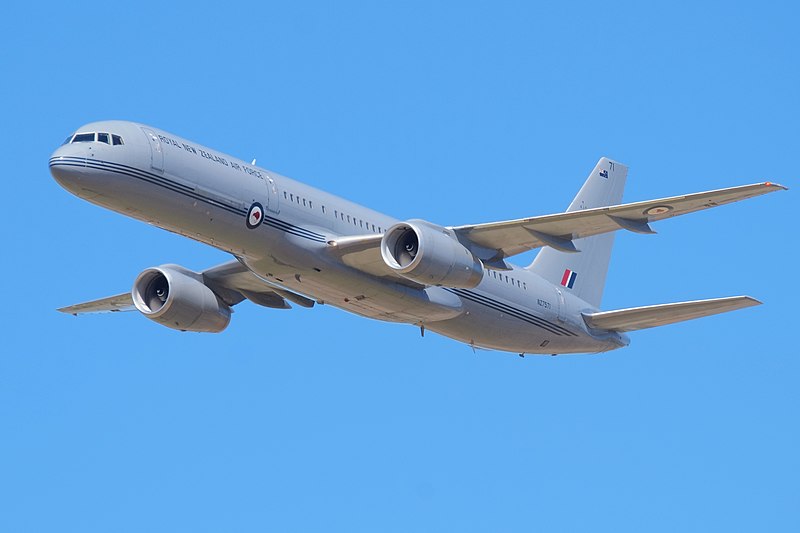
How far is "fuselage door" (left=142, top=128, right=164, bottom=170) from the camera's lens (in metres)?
44.2

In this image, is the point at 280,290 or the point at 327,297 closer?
the point at 327,297

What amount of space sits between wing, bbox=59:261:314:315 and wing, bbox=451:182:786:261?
8407 mm

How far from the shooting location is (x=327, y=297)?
161 feet

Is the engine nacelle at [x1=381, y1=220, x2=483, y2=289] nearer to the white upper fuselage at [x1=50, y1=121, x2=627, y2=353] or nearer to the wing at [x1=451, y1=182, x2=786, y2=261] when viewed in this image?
the wing at [x1=451, y1=182, x2=786, y2=261]

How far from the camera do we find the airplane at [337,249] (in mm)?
44156

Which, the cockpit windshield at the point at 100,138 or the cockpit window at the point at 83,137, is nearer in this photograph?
the cockpit windshield at the point at 100,138

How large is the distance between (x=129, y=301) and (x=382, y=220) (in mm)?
12972

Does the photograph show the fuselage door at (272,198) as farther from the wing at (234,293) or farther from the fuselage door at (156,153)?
the wing at (234,293)

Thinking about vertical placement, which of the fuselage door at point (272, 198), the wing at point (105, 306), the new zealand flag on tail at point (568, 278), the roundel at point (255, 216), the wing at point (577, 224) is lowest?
the wing at point (105, 306)

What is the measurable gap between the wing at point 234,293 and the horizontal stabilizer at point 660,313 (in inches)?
456

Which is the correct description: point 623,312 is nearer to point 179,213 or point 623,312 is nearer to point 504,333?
point 504,333

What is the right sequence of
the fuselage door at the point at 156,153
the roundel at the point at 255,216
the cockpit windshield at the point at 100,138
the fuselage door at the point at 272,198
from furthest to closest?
the fuselage door at the point at 272,198 → the roundel at the point at 255,216 → the fuselage door at the point at 156,153 → the cockpit windshield at the point at 100,138

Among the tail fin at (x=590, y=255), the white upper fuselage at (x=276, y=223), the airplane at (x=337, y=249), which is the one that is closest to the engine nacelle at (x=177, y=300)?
the airplane at (x=337, y=249)

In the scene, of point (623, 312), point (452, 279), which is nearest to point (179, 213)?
point (452, 279)
